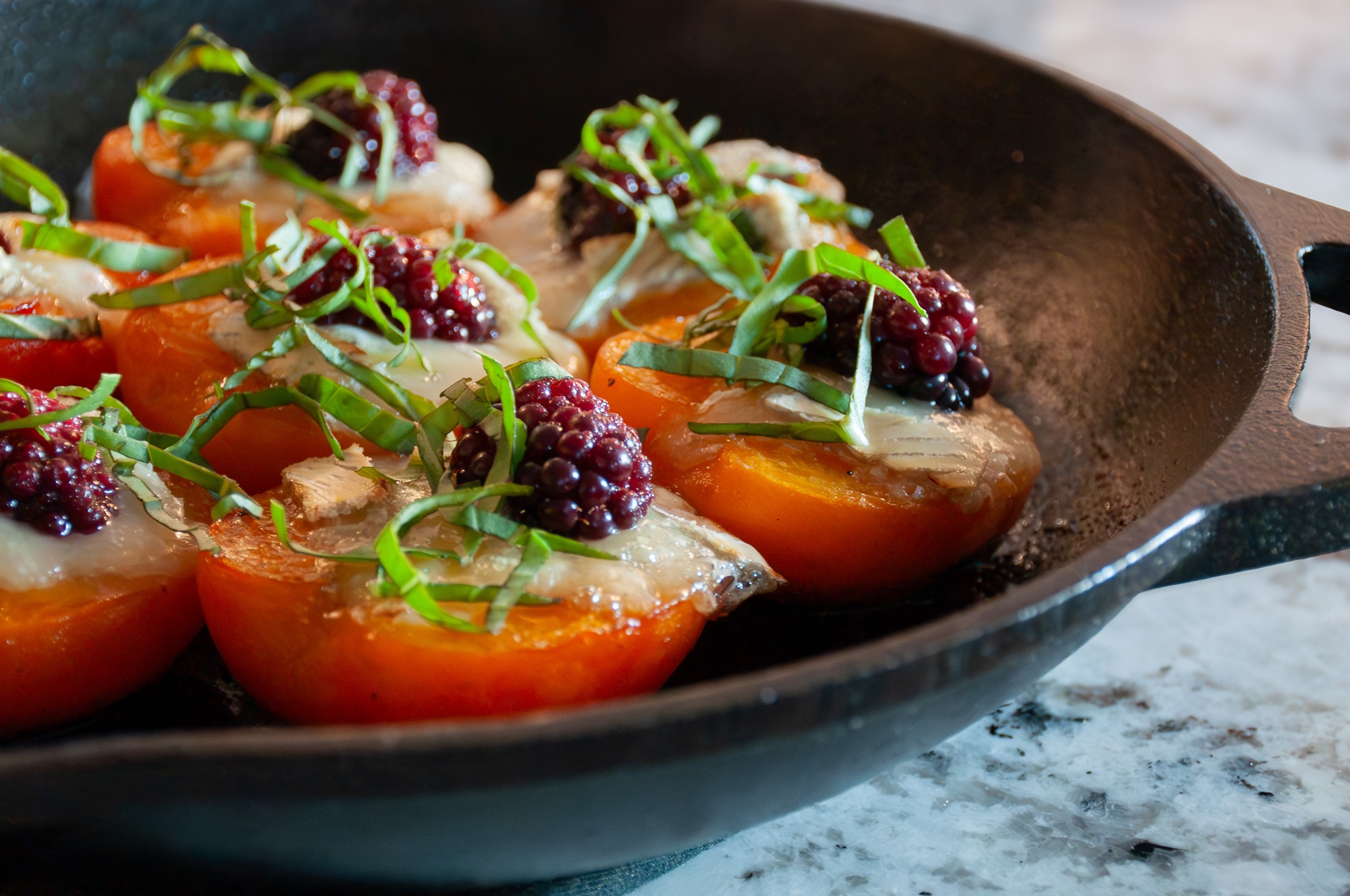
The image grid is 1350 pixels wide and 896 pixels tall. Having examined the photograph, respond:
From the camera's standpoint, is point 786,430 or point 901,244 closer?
point 786,430

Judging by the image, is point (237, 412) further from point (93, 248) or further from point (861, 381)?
point (861, 381)

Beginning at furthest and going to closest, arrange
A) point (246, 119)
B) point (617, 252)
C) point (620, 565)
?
1. point (246, 119)
2. point (617, 252)
3. point (620, 565)

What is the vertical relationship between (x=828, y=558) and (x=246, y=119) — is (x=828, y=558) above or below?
below

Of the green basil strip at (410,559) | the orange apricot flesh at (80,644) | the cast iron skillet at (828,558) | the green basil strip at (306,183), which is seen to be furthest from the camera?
the green basil strip at (306,183)

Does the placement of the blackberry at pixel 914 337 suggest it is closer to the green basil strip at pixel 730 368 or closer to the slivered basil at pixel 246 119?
the green basil strip at pixel 730 368

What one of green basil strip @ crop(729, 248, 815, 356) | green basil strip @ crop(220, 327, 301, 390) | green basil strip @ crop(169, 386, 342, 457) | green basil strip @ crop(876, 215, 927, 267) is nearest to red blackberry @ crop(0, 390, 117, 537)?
green basil strip @ crop(169, 386, 342, 457)

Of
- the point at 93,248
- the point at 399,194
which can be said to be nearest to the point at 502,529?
the point at 93,248

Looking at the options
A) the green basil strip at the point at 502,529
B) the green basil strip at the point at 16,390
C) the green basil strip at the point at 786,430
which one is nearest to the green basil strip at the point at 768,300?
the green basil strip at the point at 786,430

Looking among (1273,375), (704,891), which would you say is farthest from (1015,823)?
(1273,375)

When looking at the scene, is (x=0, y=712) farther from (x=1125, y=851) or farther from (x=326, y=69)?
(x=326, y=69)
